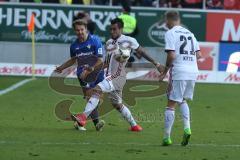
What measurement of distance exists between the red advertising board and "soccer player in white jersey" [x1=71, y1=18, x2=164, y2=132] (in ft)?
42.3

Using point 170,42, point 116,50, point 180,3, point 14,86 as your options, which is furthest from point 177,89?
point 180,3

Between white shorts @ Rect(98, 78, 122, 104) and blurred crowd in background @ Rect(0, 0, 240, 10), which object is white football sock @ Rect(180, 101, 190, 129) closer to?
white shorts @ Rect(98, 78, 122, 104)

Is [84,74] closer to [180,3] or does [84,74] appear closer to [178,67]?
[178,67]

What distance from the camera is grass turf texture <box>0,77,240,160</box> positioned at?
11706 millimetres

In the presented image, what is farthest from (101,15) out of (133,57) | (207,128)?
(207,128)

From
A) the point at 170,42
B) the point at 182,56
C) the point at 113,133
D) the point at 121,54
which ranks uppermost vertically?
the point at 170,42

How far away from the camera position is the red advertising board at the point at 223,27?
2681 cm

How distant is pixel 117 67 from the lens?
14.4 meters

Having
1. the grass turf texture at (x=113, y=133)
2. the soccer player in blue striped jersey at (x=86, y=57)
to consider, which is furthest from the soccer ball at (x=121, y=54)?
the grass turf texture at (x=113, y=133)

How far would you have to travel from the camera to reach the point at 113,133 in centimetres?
1408

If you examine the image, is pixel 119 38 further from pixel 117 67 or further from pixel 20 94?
pixel 20 94

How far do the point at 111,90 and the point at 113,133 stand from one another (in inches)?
29.1

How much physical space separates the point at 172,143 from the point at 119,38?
235 centimetres

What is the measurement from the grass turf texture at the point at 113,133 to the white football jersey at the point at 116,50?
100cm
